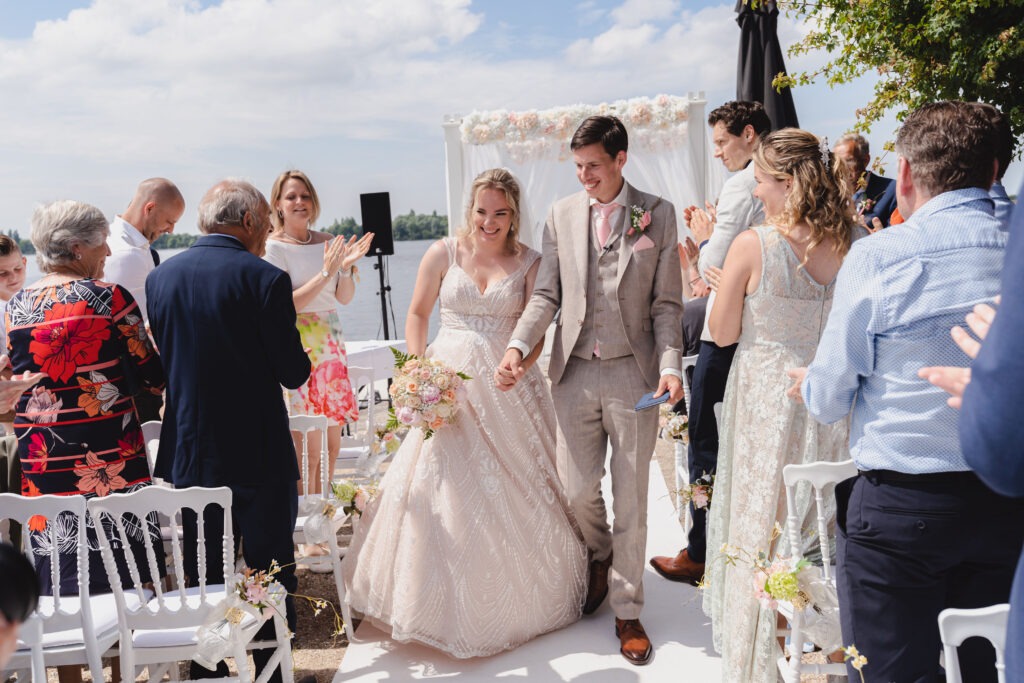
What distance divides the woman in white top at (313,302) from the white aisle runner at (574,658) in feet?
4.57

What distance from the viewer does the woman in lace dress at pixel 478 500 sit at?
11.5 feet

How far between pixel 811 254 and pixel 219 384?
82.8 inches

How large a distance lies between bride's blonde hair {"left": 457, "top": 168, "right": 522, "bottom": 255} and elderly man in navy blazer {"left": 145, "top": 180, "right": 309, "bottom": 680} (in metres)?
1.00

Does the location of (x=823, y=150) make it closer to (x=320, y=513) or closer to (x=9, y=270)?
(x=320, y=513)

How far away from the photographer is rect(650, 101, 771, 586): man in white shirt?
3842mm

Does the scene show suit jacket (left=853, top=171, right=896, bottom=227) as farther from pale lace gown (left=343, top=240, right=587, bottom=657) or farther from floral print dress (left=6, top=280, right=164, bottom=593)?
floral print dress (left=6, top=280, right=164, bottom=593)

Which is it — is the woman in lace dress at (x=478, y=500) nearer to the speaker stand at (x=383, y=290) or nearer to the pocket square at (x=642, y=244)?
the pocket square at (x=642, y=244)

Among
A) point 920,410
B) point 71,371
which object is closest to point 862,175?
point 920,410

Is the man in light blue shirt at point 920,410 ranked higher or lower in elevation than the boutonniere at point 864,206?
lower

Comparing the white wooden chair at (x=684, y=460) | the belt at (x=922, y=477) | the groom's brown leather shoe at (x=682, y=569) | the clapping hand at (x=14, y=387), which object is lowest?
the groom's brown leather shoe at (x=682, y=569)

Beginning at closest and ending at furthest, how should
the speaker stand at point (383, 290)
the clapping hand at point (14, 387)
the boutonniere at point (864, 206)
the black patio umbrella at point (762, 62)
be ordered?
1. the clapping hand at point (14, 387)
2. the boutonniere at point (864, 206)
3. the black patio umbrella at point (762, 62)
4. the speaker stand at point (383, 290)

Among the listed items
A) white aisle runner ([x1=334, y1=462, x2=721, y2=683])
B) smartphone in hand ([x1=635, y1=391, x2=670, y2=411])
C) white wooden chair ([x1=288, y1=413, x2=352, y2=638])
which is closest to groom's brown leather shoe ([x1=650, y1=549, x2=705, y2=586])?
white aisle runner ([x1=334, y1=462, x2=721, y2=683])

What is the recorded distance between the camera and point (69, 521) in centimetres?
299

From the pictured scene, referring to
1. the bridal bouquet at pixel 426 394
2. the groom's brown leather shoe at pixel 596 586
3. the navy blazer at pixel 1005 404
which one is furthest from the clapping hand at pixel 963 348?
the groom's brown leather shoe at pixel 596 586
